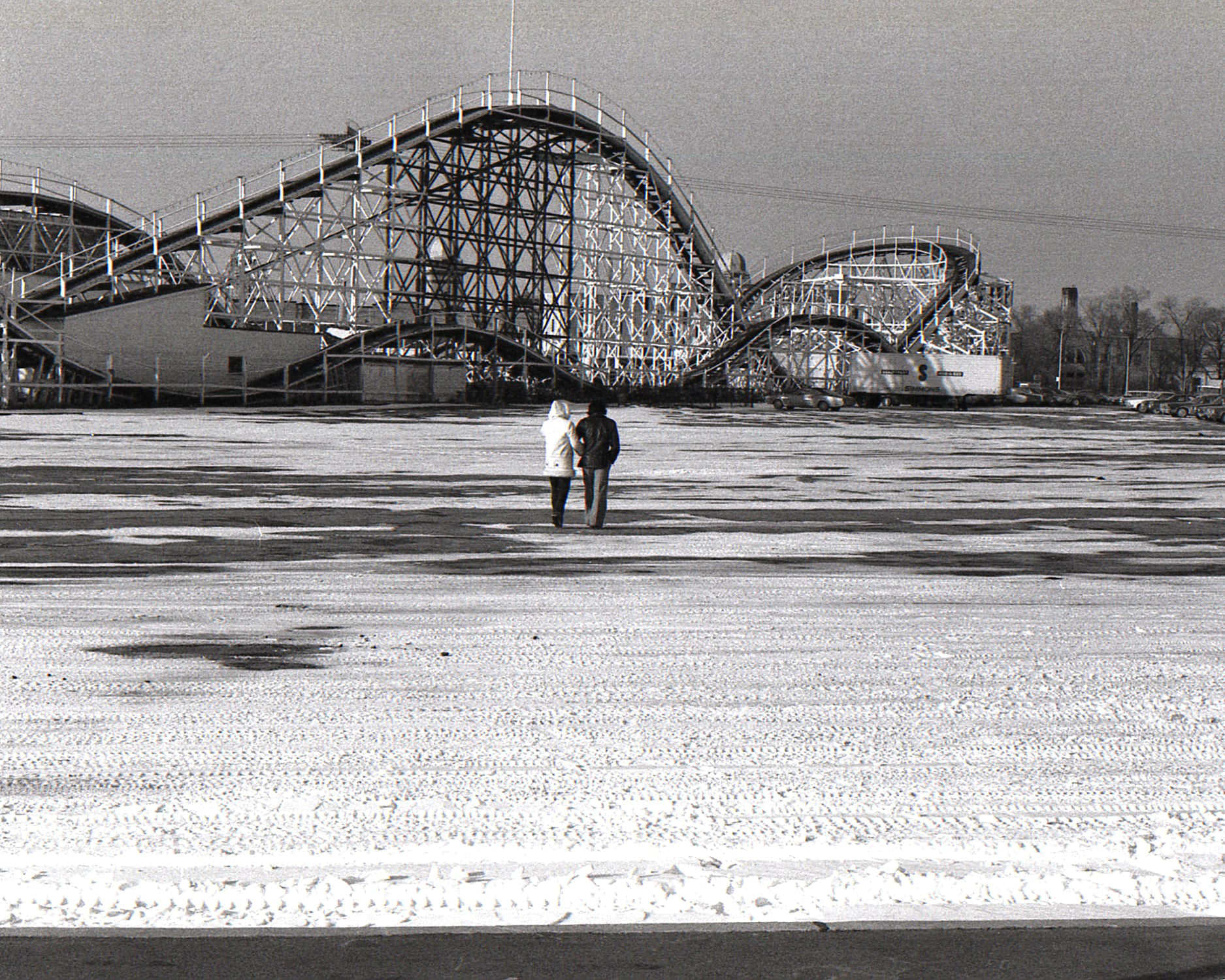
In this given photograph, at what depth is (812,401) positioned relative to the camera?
74.6 metres

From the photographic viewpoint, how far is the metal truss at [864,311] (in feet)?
292

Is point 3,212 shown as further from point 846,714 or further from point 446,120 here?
point 846,714

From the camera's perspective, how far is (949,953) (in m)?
4.64

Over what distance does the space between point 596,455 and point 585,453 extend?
127 millimetres

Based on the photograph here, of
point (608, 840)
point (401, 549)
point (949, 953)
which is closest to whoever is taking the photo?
point (949, 953)

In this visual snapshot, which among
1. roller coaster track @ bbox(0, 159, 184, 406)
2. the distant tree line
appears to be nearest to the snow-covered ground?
roller coaster track @ bbox(0, 159, 184, 406)

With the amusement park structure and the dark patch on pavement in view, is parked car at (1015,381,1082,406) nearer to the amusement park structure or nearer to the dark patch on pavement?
the amusement park structure

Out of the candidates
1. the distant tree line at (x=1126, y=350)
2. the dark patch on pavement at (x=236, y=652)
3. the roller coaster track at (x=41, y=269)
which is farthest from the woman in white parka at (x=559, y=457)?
the distant tree line at (x=1126, y=350)

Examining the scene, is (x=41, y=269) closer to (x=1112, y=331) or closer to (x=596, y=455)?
(x=596, y=455)

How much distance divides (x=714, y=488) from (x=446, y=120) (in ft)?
170

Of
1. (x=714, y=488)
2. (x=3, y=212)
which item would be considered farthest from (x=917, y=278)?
(x=714, y=488)

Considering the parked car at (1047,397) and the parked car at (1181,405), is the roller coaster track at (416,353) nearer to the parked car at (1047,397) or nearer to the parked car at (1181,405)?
the parked car at (1181,405)

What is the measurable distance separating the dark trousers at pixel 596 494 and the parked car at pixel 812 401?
181ft

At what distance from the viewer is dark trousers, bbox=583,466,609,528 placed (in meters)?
16.5
